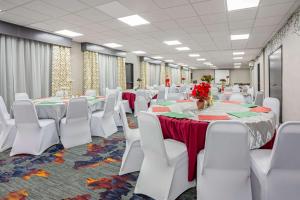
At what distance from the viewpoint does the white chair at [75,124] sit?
3492 millimetres

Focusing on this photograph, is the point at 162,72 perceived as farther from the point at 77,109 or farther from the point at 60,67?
the point at 77,109

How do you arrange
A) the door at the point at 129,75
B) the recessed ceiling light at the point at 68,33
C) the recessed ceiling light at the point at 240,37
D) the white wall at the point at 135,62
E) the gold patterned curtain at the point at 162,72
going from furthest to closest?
the gold patterned curtain at the point at 162,72 → the door at the point at 129,75 → the white wall at the point at 135,62 → the recessed ceiling light at the point at 240,37 → the recessed ceiling light at the point at 68,33

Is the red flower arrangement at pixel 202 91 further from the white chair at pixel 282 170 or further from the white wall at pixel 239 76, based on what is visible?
the white wall at pixel 239 76

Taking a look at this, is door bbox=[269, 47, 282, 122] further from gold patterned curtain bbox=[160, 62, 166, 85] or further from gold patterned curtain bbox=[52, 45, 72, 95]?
gold patterned curtain bbox=[160, 62, 166, 85]

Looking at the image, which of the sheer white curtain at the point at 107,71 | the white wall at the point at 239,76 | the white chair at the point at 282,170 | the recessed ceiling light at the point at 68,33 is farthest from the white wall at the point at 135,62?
the white wall at the point at 239,76

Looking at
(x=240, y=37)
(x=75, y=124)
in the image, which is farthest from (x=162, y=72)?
(x=75, y=124)

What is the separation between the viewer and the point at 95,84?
27.4 feet

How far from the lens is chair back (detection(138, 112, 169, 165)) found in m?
1.77

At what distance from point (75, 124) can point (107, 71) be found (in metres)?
5.89

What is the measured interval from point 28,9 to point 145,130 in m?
4.08

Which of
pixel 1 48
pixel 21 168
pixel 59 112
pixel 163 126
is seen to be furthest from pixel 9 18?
pixel 163 126

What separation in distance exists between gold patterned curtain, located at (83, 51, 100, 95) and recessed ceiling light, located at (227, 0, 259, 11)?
566 cm

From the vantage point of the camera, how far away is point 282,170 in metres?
1.53

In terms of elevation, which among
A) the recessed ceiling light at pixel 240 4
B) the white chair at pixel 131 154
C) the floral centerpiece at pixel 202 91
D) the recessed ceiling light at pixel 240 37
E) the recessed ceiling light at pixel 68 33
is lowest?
the white chair at pixel 131 154
